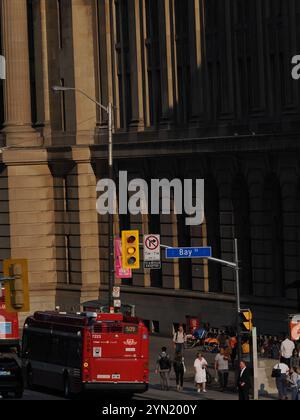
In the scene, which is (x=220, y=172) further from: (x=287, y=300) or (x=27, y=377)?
(x=27, y=377)

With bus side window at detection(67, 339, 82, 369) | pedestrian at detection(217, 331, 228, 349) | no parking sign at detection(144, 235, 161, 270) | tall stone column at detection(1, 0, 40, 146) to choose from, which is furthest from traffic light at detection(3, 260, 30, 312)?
tall stone column at detection(1, 0, 40, 146)

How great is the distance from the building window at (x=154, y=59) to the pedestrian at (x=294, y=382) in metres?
28.6

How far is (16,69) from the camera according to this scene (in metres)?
93.4

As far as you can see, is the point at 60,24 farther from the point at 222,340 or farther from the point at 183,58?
the point at 222,340

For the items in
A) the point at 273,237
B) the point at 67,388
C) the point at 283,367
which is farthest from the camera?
the point at 273,237

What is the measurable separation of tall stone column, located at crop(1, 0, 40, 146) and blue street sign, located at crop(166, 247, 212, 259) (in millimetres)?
27711

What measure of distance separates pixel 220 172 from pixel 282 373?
890 inches

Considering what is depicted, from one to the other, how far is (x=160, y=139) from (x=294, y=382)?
28103 mm

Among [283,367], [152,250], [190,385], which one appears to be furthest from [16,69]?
[283,367]

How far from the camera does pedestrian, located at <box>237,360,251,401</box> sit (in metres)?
58.7

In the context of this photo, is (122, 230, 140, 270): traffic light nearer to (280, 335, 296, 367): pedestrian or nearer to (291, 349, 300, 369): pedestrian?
(280, 335, 296, 367): pedestrian

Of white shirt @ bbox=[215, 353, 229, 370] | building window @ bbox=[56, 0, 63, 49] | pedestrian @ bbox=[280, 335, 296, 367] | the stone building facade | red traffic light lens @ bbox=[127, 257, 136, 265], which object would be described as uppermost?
building window @ bbox=[56, 0, 63, 49]

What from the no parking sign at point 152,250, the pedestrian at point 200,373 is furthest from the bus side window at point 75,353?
the no parking sign at point 152,250

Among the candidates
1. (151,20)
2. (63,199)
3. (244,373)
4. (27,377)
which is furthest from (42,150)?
Result: (244,373)
